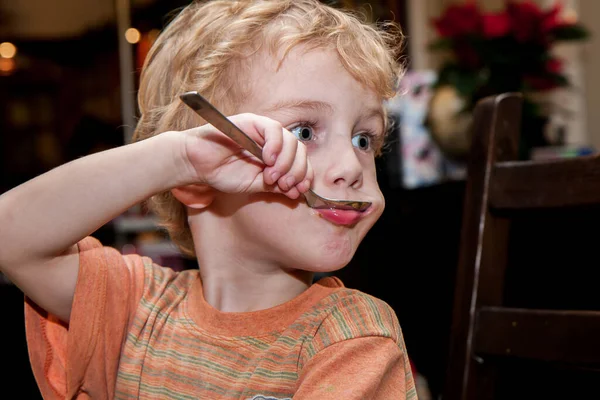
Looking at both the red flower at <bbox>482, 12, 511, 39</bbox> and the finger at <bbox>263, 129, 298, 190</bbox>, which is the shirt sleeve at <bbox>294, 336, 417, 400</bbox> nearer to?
the finger at <bbox>263, 129, 298, 190</bbox>

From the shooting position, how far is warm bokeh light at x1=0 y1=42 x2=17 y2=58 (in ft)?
9.40

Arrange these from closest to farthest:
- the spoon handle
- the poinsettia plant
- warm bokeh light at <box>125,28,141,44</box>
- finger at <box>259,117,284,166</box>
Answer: the spoon handle → finger at <box>259,117,284,166</box> → the poinsettia plant → warm bokeh light at <box>125,28,141,44</box>

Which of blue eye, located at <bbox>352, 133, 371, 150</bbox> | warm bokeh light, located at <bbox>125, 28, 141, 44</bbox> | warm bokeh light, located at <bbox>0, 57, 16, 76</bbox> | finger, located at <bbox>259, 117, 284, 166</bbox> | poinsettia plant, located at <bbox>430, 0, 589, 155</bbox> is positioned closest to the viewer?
finger, located at <bbox>259, 117, 284, 166</bbox>

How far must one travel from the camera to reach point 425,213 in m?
1.47

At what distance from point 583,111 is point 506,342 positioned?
7.13 ft

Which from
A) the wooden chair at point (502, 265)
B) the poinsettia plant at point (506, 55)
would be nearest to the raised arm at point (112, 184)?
the wooden chair at point (502, 265)

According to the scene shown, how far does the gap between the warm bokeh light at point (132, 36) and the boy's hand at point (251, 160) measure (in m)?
2.81

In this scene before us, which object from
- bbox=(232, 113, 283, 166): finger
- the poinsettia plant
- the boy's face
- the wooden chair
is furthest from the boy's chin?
the poinsettia plant

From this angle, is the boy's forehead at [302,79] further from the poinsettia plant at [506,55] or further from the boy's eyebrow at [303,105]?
the poinsettia plant at [506,55]

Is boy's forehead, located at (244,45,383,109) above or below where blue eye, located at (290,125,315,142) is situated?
above

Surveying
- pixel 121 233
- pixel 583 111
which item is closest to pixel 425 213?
pixel 583 111

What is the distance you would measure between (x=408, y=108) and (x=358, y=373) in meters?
1.56

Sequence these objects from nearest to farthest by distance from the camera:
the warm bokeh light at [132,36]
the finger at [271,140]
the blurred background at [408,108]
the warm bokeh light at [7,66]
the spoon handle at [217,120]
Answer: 1. the spoon handle at [217,120]
2. the finger at [271,140]
3. the blurred background at [408,108]
4. the warm bokeh light at [7,66]
5. the warm bokeh light at [132,36]

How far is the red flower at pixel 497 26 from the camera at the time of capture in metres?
1.96
